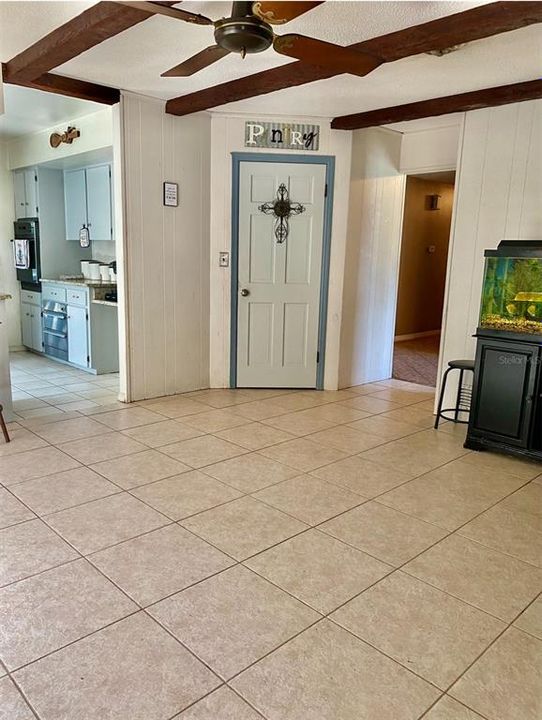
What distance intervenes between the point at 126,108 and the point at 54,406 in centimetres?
248

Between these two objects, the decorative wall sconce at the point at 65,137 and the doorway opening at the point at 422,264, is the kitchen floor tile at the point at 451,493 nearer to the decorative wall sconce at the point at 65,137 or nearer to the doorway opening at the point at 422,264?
the doorway opening at the point at 422,264

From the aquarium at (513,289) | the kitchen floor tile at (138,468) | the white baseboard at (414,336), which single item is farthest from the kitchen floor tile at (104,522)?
the white baseboard at (414,336)

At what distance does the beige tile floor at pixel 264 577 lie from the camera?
1.64 m

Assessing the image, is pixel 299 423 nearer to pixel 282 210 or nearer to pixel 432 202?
pixel 282 210

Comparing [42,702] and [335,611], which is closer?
[42,702]

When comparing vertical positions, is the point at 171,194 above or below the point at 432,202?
below

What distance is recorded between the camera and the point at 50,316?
625 cm

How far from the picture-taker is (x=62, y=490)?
9.63ft

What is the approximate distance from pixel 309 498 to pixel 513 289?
1.95m

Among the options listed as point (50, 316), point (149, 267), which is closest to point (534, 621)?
point (149, 267)

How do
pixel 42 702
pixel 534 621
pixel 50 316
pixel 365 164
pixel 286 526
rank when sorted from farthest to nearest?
pixel 50 316
pixel 365 164
pixel 286 526
pixel 534 621
pixel 42 702

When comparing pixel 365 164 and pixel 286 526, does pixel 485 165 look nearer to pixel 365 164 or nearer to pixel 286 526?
pixel 365 164

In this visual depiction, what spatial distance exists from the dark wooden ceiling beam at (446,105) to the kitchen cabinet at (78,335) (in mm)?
3160

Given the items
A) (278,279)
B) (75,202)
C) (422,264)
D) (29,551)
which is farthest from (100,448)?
(422,264)
